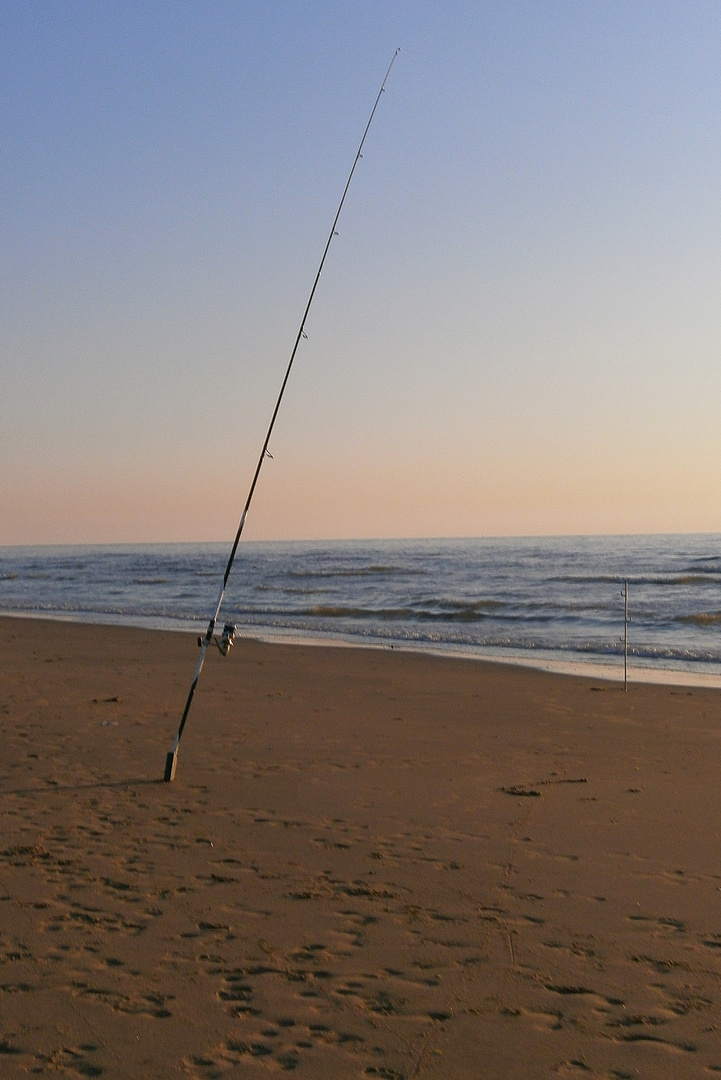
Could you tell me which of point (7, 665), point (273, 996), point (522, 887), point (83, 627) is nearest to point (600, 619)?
point (83, 627)

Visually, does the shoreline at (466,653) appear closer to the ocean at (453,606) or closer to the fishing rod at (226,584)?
the ocean at (453,606)

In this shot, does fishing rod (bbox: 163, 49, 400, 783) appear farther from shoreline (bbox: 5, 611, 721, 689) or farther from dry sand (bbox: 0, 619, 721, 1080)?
shoreline (bbox: 5, 611, 721, 689)

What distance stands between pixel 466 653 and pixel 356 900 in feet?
41.3

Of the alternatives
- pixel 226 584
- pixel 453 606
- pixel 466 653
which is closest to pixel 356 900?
pixel 226 584

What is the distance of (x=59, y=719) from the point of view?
8.65 m

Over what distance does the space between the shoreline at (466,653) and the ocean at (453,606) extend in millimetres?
90

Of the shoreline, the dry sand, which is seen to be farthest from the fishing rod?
the shoreline

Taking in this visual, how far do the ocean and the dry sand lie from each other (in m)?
8.07

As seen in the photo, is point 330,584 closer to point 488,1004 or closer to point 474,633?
point 474,633

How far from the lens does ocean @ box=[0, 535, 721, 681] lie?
17703 mm

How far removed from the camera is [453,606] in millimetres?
26125

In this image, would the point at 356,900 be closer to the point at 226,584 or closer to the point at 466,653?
the point at 226,584

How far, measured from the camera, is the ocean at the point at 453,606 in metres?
17.7

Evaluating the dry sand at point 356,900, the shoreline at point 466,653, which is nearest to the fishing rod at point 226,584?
the dry sand at point 356,900
